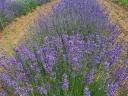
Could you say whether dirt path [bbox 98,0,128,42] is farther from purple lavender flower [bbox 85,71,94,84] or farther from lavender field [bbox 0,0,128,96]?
purple lavender flower [bbox 85,71,94,84]

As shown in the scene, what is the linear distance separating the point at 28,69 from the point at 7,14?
4.75 metres

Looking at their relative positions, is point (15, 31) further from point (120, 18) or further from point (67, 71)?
point (67, 71)

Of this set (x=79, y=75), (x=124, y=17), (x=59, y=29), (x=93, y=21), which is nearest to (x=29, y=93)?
(x=79, y=75)

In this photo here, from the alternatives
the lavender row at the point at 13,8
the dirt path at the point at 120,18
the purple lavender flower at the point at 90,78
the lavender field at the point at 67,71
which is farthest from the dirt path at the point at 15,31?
the purple lavender flower at the point at 90,78

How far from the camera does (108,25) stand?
4.89m

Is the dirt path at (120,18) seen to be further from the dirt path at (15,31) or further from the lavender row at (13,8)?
the lavender row at (13,8)

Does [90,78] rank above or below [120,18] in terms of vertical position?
above

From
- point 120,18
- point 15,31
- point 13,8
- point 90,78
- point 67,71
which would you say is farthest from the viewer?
point 13,8

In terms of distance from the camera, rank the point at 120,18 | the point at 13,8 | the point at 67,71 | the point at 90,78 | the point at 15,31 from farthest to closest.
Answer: the point at 13,8, the point at 120,18, the point at 15,31, the point at 67,71, the point at 90,78

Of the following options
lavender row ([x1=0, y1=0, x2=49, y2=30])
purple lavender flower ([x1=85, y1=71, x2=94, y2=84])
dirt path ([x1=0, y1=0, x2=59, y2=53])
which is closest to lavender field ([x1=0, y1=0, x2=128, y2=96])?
purple lavender flower ([x1=85, y1=71, x2=94, y2=84])

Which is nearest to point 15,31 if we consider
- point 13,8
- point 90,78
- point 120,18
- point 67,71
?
point 13,8

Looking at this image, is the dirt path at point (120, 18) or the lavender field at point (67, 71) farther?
the dirt path at point (120, 18)

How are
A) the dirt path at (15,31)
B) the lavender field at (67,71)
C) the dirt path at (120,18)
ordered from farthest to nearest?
the dirt path at (120,18), the dirt path at (15,31), the lavender field at (67,71)

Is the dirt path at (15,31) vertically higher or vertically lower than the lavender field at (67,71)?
lower
